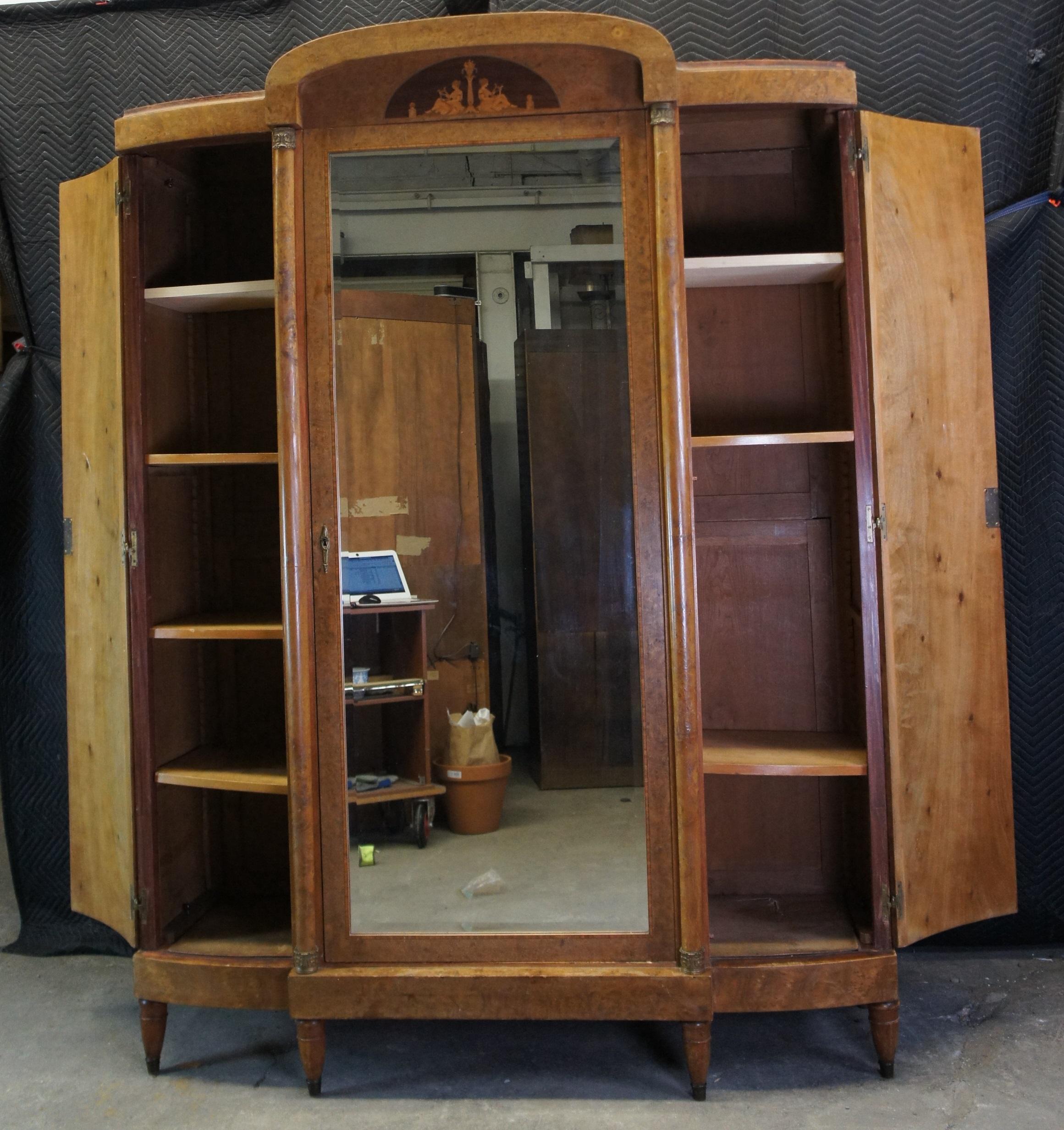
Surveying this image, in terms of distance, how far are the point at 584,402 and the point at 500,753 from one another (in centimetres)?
78

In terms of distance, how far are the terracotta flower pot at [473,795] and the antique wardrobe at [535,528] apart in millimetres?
23

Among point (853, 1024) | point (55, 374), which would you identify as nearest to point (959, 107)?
point (853, 1024)

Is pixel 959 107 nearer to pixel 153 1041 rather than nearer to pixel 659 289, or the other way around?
pixel 659 289

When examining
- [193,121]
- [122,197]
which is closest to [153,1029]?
[122,197]

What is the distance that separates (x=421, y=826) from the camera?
2.31m

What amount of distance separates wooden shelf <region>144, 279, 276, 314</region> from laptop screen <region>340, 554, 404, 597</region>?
0.65 meters

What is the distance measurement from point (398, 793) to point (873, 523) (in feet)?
3.89

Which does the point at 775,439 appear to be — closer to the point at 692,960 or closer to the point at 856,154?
the point at 856,154

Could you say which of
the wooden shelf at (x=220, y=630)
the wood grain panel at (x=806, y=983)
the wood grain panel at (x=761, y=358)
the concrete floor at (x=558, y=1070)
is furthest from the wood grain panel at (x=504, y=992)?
the wood grain panel at (x=761, y=358)

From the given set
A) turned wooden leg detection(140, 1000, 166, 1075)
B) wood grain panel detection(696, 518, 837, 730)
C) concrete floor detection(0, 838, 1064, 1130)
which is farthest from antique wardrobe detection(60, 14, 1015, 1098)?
wood grain panel detection(696, 518, 837, 730)

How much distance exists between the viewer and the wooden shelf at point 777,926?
240 cm

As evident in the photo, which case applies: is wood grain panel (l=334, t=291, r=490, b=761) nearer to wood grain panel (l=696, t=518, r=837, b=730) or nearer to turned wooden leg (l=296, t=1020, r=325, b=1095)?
turned wooden leg (l=296, t=1020, r=325, b=1095)

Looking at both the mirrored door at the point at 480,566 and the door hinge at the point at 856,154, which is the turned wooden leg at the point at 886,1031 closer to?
the mirrored door at the point at 480,566

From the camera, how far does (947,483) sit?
244cm
